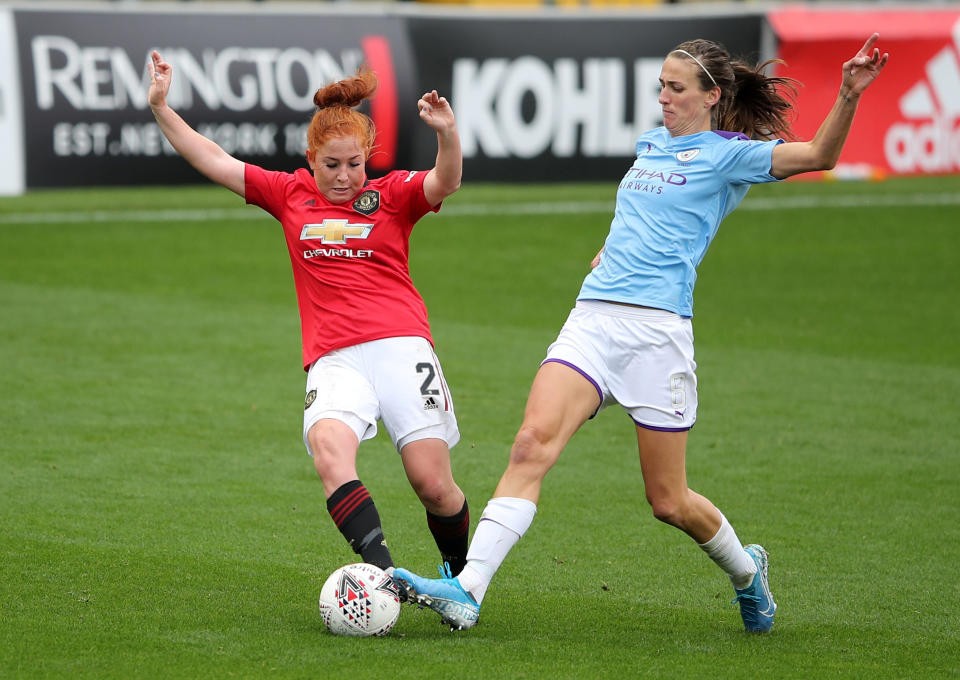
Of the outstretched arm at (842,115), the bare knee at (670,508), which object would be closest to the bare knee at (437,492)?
the bare knee at (670,508)

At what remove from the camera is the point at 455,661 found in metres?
4.97

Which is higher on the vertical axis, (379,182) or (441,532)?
(379,182)

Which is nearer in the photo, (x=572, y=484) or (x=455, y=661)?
(x=455, y=661)

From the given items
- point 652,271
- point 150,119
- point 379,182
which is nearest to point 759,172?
point 652,271

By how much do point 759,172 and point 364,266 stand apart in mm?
1589

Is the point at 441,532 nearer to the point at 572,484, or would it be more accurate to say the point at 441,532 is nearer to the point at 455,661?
the point at 455,661

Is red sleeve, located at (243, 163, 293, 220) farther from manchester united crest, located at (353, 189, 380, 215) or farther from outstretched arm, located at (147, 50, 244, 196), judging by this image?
manchester united crest, located at (353, 189, 380, 215)

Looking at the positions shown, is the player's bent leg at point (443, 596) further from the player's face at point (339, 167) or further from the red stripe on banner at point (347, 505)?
the player's face at point (339, 167)

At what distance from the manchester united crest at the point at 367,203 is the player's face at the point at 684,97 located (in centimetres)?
119

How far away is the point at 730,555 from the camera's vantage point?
218 inches

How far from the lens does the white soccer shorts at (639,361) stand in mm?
5363

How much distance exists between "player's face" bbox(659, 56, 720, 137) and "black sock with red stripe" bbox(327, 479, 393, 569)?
188cm

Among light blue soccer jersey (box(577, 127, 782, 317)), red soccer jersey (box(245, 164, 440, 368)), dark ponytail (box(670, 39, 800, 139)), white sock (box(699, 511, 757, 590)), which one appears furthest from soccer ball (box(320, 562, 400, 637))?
dark ponytail (box(670, 39, 800, 139))

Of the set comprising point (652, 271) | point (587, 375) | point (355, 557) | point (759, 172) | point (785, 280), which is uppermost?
point (759, 172)
